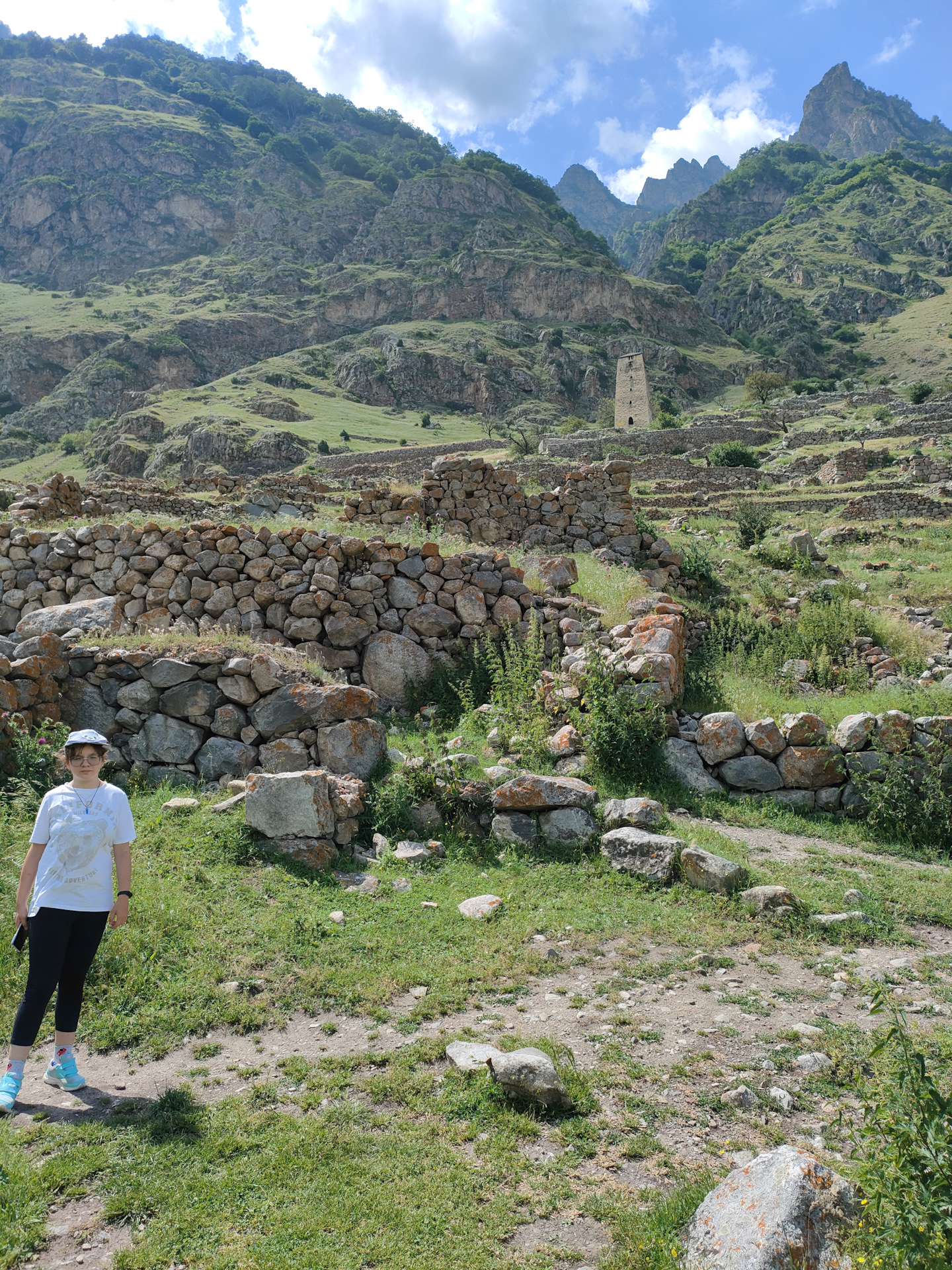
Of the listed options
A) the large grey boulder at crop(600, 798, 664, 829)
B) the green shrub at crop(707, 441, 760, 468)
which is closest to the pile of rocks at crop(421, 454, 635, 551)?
the large grey boulder at crop(600, 798, 664, 829)

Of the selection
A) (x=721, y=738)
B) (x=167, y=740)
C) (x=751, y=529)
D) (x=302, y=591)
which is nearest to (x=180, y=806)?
(x=167, y=740)

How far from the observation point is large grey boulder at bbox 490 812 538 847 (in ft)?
19.6

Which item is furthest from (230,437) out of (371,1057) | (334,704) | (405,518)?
(371,1057)

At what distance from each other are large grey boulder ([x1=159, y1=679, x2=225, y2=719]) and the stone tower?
190 feet

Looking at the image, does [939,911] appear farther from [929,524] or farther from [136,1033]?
[929,524]

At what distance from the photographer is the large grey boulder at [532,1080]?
3115 millimetres

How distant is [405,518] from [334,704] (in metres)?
6.25

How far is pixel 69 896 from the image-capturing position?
3.55 m

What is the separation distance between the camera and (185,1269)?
2443 millimetres

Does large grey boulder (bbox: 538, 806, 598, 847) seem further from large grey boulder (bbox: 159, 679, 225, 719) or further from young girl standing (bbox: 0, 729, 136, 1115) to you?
large grey boulder (bbox: 159, 679, 225, 719)

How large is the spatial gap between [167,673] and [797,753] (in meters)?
6.21

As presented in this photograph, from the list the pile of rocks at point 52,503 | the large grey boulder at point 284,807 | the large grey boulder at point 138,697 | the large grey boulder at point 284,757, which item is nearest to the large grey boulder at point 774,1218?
the large grey boulder at point 284,807

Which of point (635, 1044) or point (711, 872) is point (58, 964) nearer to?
point (635, 1044)

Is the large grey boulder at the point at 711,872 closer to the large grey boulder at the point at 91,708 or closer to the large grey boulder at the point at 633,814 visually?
the large grey boulder at the point at 633,814
